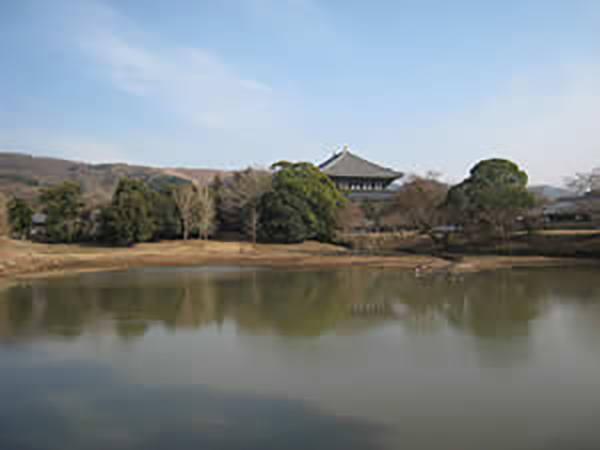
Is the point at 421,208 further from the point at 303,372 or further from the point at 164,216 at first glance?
the point at 303,372

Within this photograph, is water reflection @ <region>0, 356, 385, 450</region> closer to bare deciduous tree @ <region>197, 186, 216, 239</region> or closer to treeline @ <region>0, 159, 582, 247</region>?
treeline @ <region>0, 159, 582, 247</region>

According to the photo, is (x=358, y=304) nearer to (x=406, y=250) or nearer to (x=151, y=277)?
(x=151, y=277)

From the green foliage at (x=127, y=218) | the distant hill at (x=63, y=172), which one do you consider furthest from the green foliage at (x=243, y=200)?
the distant hill at (x=63, y=172)

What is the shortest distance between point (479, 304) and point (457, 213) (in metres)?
17.3

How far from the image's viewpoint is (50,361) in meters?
7.61

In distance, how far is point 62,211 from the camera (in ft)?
103

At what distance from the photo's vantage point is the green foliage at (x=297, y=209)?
30719 mm

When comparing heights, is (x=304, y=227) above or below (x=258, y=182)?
below

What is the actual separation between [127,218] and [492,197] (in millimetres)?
22988

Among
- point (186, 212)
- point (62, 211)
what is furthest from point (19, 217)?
point (186, 212)

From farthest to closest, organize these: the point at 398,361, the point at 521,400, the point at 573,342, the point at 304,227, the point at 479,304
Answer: the point at 304,227
the point at 479,304
the point at 573,342
the point at 398,361
the point at 521,400

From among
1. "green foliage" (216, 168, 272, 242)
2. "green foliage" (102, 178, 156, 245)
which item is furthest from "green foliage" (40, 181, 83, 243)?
"green foliage" (216, 168, 272, 242)

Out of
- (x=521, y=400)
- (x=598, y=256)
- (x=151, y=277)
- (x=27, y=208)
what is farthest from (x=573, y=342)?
(x=27, y=208)

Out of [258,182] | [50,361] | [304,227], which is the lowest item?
[50,361]
